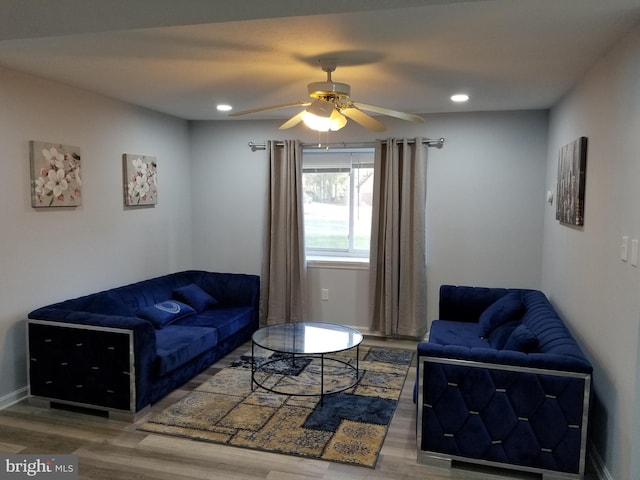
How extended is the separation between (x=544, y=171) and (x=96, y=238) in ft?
14.0

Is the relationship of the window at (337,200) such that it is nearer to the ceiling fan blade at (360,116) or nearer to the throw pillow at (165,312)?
the throw pillow at (165,312)

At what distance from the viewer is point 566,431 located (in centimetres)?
260

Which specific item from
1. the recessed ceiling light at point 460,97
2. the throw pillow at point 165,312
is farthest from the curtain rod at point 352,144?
the throw pillow at point 165,312

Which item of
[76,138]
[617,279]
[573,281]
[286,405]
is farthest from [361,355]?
[76,138]

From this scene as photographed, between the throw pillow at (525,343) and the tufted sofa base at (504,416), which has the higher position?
the throw pillow at (525,343)

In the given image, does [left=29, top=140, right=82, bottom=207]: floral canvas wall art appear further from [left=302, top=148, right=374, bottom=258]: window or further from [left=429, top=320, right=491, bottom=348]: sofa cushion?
[left=429, top=320, right=491, bottom=348]: sofa cushion

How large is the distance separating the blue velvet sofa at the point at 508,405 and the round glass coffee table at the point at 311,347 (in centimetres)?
100

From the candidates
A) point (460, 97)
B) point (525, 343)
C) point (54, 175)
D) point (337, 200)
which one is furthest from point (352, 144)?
point (525, 343)

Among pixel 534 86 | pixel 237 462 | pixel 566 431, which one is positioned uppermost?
pixel 534 86

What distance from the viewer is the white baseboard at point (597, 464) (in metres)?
2.64

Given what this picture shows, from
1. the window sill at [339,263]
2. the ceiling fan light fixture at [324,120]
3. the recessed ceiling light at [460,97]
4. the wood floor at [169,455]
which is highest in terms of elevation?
the recessed ceiling light at [460,97]

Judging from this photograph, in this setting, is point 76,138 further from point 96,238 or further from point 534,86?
point 534,86

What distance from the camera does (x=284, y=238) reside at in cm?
546

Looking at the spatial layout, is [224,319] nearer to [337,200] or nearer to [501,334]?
[337,200]
